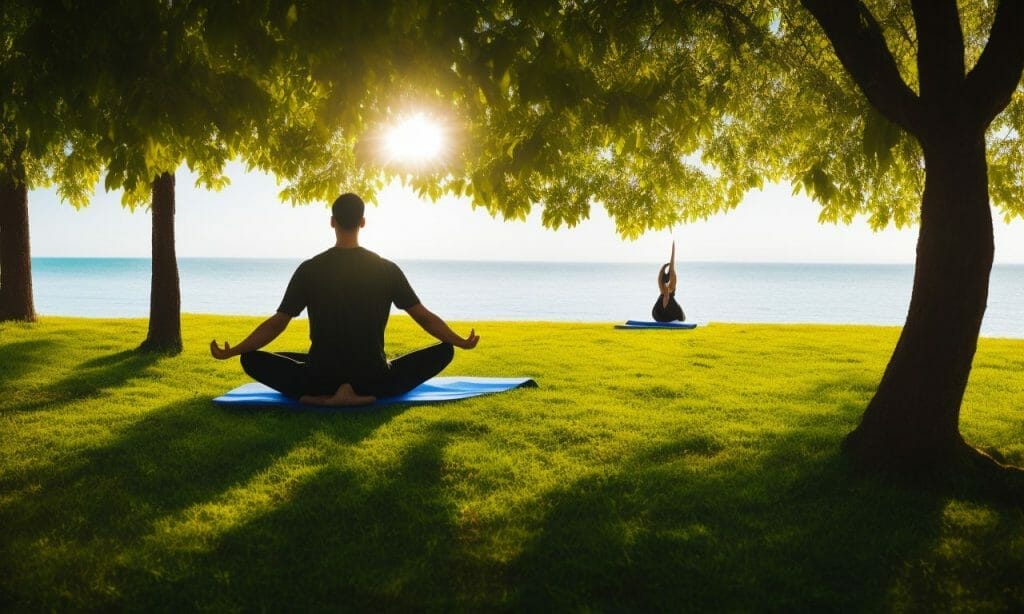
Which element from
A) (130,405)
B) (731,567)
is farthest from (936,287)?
(130,405)

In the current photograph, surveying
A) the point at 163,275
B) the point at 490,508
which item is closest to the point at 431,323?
the point at 490,508

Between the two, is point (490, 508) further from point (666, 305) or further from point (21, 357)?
point (666, 305)

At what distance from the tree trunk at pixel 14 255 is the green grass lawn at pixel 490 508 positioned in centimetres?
919

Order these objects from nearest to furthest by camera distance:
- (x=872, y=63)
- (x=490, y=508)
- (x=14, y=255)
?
Answer: (x=490, y=508) → (x=872, y=63) → (x=14, y=255)

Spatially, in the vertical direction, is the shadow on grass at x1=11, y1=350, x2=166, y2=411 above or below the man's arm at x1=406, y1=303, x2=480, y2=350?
below

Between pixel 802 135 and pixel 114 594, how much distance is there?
306 inches

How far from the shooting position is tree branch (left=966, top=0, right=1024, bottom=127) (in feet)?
16.3

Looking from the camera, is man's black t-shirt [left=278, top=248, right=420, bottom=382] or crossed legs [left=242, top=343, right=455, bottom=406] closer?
man's black t-shirt [left=278, top=248, right=420, bottom=382]

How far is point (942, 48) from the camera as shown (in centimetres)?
512

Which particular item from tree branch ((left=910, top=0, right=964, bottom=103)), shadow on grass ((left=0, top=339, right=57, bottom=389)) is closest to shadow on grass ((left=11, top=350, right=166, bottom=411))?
shadow on grass ((left=0, top=339, right=57, bottom=389))

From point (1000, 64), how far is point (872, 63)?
800 mm

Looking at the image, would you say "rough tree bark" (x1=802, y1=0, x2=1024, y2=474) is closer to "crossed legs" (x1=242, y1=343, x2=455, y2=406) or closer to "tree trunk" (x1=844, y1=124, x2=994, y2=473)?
"tree trunk" (x1=844, y1=124, x2=994, y2=473)

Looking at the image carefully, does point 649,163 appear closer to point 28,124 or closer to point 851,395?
point 851,395

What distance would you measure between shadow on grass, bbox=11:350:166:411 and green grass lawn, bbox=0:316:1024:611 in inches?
3.8
